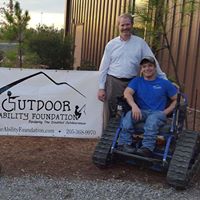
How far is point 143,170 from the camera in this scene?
614 centimetres

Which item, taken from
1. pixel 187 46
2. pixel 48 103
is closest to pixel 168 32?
pixel 187 46

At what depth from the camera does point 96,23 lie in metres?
18.5

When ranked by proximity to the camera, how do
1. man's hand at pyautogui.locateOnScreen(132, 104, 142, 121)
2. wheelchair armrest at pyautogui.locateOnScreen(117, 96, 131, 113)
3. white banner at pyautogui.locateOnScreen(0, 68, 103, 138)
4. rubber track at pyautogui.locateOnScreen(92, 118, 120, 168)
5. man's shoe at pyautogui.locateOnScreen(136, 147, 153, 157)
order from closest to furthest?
1. man's shoe at pyautogui.locateOnScreen(136, 147, 153, 157)
2. man's hand at pyautogui.locateOnScreen(132, 104, 142, 121)
3. rubber track at pyautogui.locateOnScreen(92, 118, 120, 168)
4. wheelchair armrest at pyautogui.locateOnScreen(117, 96, 131, 113)
5. white banner at pyautogui.locateOnScreen(0, 68, 103, 138)

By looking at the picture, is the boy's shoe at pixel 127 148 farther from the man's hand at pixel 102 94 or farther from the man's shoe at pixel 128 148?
the man's hand at pixel 102 94

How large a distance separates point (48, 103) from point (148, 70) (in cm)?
182

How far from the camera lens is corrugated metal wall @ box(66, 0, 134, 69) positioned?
53.8ft

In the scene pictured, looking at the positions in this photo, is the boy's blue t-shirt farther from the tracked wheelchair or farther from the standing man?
the standing man

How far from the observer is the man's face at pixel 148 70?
19.6 ft

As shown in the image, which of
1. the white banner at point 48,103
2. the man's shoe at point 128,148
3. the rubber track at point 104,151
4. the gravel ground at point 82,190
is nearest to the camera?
the gravel ground at point 82,190

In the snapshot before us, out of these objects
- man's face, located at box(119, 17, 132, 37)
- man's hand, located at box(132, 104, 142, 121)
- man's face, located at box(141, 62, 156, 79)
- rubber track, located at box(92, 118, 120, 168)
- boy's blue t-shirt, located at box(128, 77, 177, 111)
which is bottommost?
rubber track, located at box(92, 118, 120, 168)

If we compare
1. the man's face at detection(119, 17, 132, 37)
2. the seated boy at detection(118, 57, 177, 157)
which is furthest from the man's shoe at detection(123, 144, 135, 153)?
the man's face at detection(119, 17, 132, 37)

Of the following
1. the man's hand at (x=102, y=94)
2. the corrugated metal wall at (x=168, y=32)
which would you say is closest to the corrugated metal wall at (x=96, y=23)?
the corrugated metal wall at (x=168, y=32)

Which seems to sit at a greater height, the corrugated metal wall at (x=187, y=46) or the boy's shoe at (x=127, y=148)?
the corrugated metal wall at (x=187, y=46)

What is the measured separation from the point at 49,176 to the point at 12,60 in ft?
30.6
